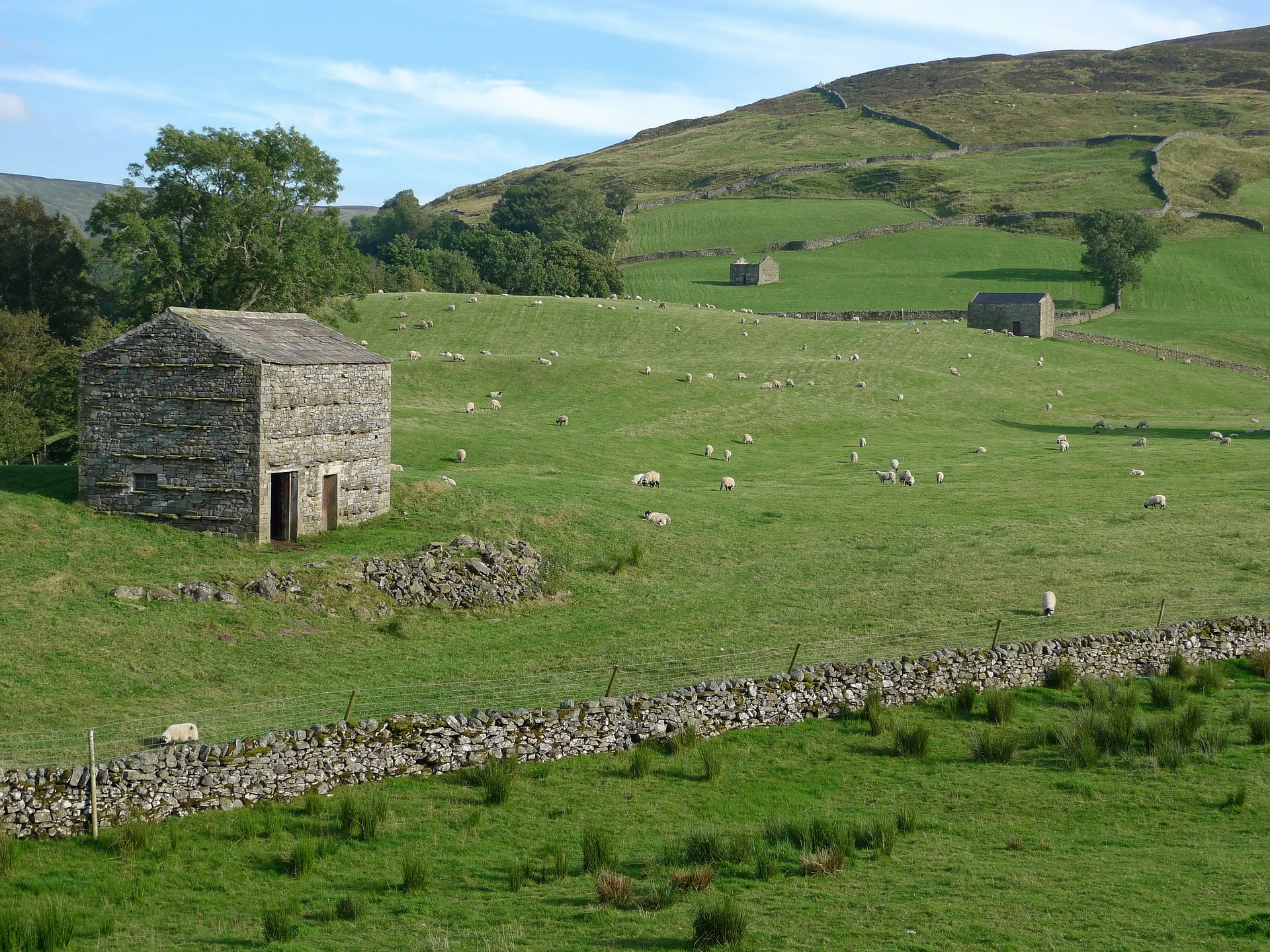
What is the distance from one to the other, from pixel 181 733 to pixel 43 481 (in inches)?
722

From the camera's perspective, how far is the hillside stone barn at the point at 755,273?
119250 millimetres

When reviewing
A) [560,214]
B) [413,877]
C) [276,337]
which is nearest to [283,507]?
[276,337]

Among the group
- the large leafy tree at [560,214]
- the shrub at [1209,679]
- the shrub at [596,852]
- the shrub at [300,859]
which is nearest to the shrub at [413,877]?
the shrub at [300,859]

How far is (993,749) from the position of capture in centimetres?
1994

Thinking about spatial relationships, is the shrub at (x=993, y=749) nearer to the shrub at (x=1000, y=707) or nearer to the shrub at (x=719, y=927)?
the shrub at (x=1000, y=707)

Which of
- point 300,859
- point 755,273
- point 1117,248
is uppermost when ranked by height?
point 1117,248

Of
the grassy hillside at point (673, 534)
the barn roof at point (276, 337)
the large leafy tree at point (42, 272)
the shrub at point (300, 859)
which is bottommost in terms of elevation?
the shrub at point (300, 859)

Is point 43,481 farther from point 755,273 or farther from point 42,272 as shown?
point 755,273

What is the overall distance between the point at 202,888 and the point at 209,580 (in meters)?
13.9

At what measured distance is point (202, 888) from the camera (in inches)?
584

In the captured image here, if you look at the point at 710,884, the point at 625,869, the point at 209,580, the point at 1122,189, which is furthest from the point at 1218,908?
the point at 1122,189

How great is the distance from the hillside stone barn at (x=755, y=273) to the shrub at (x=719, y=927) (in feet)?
359

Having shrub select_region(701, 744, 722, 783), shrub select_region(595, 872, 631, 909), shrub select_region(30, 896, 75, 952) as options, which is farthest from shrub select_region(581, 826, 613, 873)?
shrub select_region(30, 896, 75, 952)

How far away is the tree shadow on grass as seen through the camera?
32.0m
